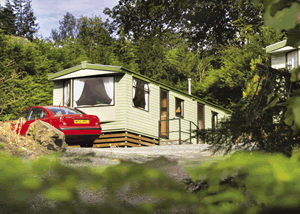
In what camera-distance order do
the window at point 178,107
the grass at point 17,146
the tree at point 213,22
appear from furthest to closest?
the tree at point 213,22
the window at point 178,107
the grass at point 17,146

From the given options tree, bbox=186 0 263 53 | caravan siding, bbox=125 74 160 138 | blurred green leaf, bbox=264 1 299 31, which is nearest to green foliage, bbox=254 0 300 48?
blurred green leaf, bbox=264 1 299 31

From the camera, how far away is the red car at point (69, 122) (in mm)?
11102

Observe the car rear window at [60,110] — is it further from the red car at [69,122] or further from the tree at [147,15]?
the tree at [147,15]

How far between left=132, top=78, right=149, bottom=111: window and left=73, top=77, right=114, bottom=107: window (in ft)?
3.19

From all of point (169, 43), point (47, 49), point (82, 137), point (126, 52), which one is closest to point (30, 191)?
point (82, 137)

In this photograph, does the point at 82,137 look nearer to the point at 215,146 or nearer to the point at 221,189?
the point at 215,146

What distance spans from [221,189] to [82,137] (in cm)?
1111

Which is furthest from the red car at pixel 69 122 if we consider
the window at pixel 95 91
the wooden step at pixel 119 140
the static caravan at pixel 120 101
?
the window at pixel 95 91

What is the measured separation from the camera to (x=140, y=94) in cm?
1597

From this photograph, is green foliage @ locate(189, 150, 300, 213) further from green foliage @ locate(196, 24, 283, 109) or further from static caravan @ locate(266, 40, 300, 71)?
green foliage @ locate(196, 24, 283, 109)

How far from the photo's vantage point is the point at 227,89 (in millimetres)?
28484

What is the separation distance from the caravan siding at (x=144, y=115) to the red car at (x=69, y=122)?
310cm

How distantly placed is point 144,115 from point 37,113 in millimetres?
5373

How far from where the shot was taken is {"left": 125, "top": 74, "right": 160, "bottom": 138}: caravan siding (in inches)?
593
